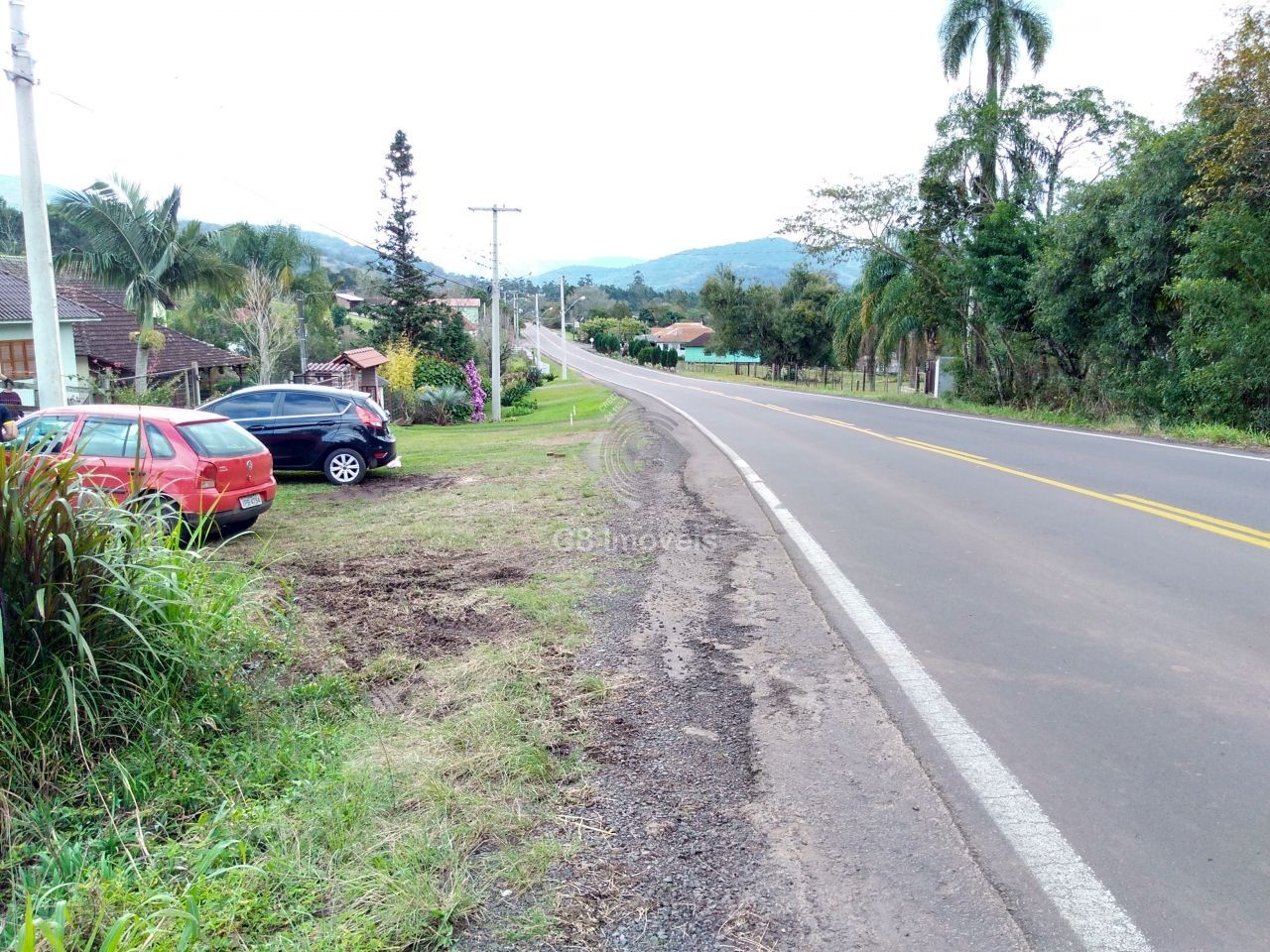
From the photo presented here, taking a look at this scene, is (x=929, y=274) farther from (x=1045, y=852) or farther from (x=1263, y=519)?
(x=1045, y=852)

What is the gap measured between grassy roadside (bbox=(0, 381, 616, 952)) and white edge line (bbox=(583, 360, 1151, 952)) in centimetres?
176

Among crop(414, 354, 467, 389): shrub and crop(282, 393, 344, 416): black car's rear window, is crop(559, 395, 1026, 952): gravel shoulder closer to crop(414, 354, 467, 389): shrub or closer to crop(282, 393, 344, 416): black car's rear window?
crop(282, 393, 344, 416): black car's rear window

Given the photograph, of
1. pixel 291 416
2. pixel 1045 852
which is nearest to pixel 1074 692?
pixel 1045 852

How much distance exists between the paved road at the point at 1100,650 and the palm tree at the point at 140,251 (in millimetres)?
22286

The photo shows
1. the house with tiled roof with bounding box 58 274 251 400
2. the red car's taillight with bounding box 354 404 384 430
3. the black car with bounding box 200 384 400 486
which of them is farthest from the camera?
the house with tiled roof with bounding box 58 274 251 400

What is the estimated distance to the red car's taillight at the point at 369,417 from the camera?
14.2 metres

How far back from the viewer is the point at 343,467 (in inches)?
550

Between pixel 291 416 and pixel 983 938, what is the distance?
1294 cm

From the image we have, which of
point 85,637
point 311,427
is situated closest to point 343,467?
point 311,427

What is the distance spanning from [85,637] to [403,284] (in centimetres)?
4826

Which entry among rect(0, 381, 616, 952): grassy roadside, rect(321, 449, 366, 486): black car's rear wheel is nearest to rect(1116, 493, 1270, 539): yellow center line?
rect(0, 381, 616, 952): grassy roadside

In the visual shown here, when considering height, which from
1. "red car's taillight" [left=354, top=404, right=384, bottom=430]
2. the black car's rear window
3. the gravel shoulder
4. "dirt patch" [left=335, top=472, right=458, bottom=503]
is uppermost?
the black car's rear window

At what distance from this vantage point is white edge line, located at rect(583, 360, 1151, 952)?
3.03 meters

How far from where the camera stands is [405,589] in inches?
290
